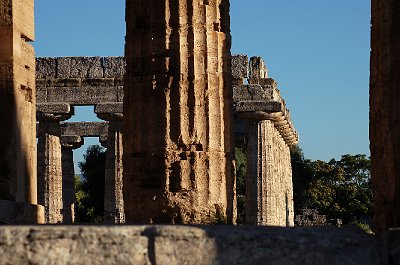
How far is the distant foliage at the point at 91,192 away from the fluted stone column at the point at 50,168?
1342 cm

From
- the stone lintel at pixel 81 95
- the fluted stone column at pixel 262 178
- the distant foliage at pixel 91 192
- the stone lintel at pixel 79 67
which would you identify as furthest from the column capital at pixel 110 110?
the distant foliage at pixel 91 192

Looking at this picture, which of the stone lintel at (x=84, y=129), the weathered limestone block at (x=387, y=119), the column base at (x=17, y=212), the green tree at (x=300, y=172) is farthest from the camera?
the green tree at (x=300, y=172)

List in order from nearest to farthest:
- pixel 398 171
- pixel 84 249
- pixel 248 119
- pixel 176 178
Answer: pixel 84 249 < pixel 398 171 < pixel 176 178 < pixel 248 119

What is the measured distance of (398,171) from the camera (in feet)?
24.9

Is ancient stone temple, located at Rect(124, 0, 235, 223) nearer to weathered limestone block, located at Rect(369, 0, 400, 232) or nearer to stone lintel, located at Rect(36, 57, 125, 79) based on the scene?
weathered limestone block, located at Rect(369, 0, 400, 232)

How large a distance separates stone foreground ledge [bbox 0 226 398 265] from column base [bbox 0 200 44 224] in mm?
6286

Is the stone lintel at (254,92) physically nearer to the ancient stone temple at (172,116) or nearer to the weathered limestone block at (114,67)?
the weathered limestone block at (114,67)

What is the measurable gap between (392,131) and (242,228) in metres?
2.05

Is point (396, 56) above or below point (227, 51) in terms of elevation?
below

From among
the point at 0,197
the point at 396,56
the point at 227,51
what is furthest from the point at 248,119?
the point at 396,56

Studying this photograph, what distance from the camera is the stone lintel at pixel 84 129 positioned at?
43.6 meters

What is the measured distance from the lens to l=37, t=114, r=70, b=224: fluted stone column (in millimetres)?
36500

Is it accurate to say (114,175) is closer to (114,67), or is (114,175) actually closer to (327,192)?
(114,67)

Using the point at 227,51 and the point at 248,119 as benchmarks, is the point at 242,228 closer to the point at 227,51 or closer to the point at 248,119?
the point at 227,51
